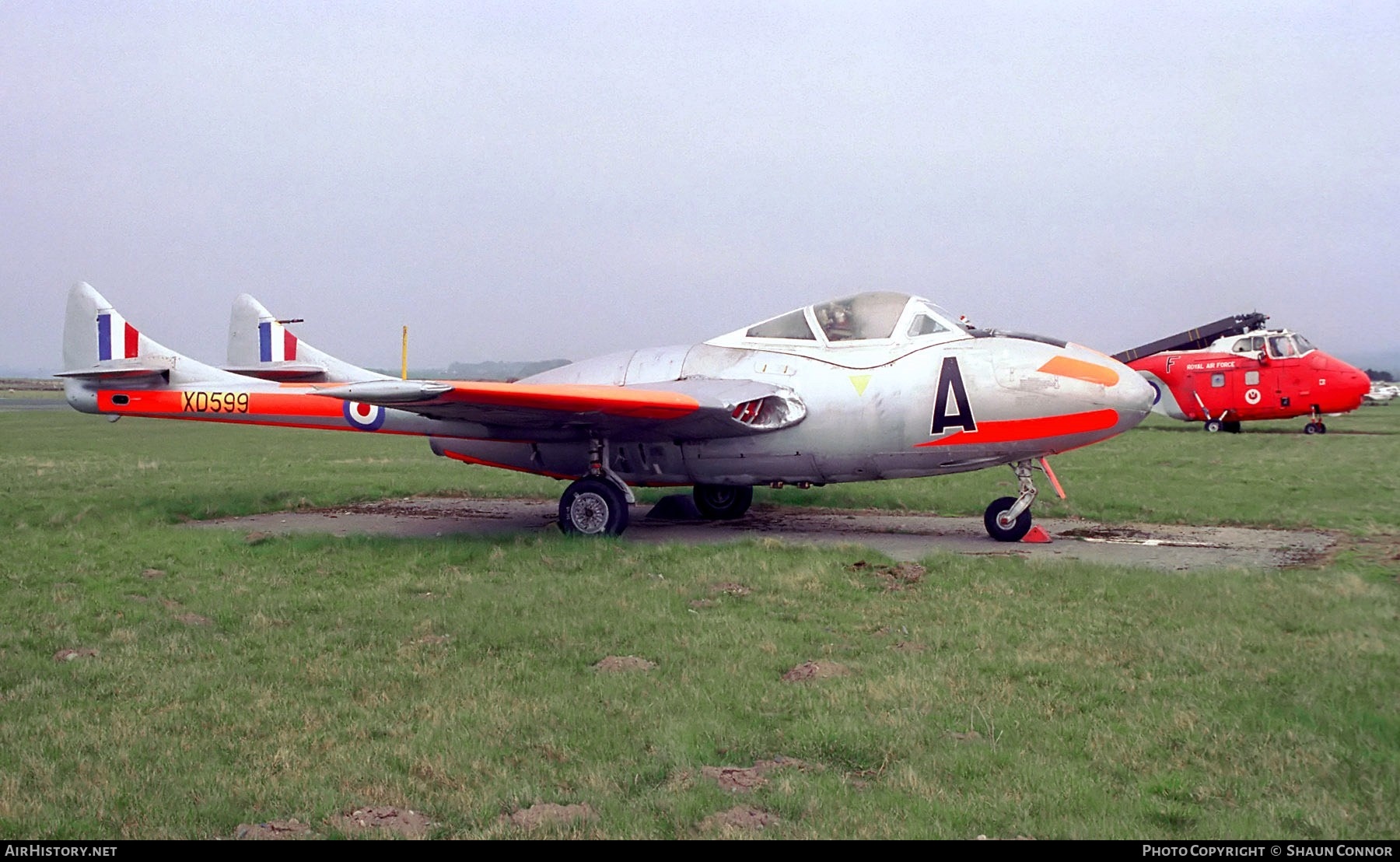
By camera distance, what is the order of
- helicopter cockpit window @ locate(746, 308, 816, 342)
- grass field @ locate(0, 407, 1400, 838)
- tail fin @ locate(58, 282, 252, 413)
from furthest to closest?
tail fin @ locate(58, 282, 252, 413), helicopter cockpit window @ locate(746, 308, 816, 342), grass field @ locate(0, 407, 1400, 838)

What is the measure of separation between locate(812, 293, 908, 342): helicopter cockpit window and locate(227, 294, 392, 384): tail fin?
7382mm

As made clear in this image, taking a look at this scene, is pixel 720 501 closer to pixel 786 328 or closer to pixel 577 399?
pixel 786 328

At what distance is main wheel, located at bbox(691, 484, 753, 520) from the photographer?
44.1 feet

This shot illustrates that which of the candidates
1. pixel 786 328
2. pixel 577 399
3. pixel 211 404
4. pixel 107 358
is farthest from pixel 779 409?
pixel 107 358

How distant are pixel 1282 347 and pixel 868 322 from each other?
2148cm

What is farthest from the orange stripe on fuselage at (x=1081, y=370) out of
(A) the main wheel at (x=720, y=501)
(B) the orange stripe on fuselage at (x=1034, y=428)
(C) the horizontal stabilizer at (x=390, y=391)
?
(C) the horizontal stabilizer at (x=390, y=391)

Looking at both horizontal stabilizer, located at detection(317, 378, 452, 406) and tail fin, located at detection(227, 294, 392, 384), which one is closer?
horizontal stabilizer, located at detection(317, 378, 452, 406)

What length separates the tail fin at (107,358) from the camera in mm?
14102

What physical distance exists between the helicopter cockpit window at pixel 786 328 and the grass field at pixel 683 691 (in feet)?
9.83

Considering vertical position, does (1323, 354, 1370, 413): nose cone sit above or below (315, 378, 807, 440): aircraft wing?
above

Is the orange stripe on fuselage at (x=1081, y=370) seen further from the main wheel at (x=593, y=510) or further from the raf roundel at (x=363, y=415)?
the raf roundel at (x=363, y=415)

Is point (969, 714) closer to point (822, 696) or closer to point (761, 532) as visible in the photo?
point (822, 696)

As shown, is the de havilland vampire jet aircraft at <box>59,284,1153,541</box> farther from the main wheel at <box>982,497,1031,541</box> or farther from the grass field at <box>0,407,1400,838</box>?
the grass field at <box>0,407,1400,838</box>

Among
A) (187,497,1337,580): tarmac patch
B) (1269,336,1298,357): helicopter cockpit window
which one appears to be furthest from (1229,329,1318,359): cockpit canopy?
(187,497,1337,580): tarmac patch
